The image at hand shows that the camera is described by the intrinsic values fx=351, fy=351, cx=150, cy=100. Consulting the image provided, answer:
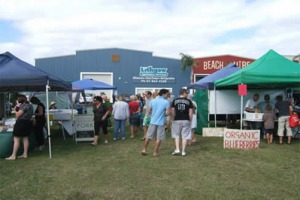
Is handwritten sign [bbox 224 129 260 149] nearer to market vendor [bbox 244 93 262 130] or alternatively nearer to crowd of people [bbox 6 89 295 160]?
Result: crowd of people [bbox 6 89 295 160]

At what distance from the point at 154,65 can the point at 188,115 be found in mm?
31354

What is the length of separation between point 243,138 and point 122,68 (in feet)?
98.7

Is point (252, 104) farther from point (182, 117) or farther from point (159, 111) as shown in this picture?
point (159, 111)

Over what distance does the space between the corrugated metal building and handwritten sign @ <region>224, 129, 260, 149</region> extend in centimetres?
2909

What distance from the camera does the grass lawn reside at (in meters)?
5.51

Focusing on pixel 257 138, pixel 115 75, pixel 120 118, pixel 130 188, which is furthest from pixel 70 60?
pixel 130 188

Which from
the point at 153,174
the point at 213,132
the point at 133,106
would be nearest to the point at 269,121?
the point at 213,132

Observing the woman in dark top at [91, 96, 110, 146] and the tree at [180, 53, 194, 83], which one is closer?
the woman in dark top at [91, 96, 110, 146]

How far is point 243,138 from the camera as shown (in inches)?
370

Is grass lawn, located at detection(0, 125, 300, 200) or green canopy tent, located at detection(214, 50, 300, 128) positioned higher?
green canopy tent, located at detection(214, 50, 300, 128)

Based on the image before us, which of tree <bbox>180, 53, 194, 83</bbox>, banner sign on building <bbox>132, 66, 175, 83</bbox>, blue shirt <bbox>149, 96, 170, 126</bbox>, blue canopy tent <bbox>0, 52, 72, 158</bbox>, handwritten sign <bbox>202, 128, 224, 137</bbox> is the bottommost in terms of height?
handwritten sign <bbox>202, 128, 224, 137</bbox>

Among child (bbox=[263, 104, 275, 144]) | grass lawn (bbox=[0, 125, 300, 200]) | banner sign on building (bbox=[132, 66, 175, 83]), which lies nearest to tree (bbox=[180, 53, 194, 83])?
banner sign on building (bbox=[132, 66, 175, 83])

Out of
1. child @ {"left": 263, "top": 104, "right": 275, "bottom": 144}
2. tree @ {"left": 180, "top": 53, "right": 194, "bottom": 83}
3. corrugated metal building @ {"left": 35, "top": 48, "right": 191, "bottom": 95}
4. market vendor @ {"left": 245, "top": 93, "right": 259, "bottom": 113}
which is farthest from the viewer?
tree @ {"left": 180, "top": 53, "right": 194, "bottom": 83}

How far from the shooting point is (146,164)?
7.52 meters
